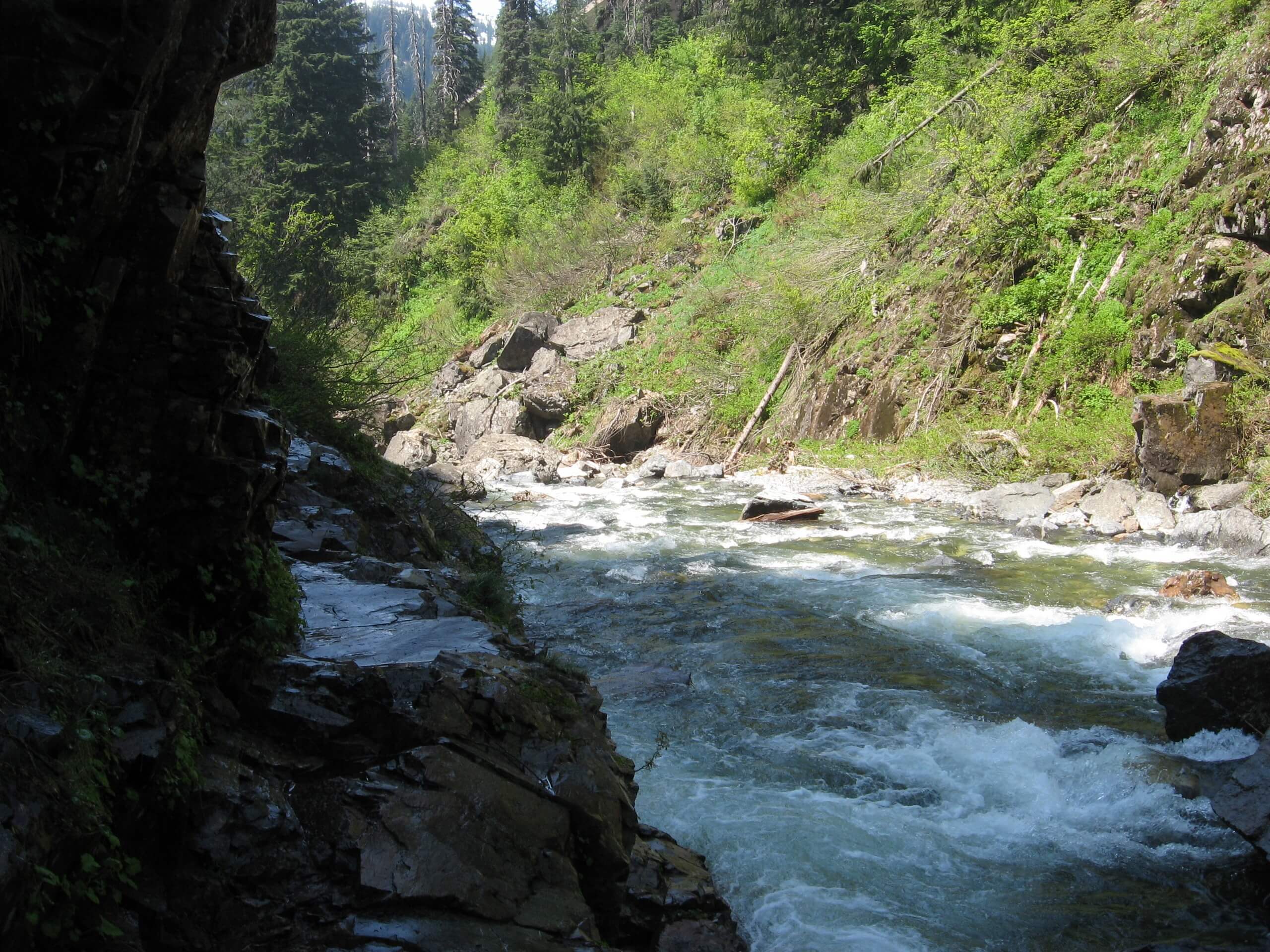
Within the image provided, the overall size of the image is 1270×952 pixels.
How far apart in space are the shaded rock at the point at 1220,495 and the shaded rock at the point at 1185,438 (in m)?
0.26

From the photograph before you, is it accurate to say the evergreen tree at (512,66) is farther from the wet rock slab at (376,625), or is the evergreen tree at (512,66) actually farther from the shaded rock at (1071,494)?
the wet rock slab at (376,625)

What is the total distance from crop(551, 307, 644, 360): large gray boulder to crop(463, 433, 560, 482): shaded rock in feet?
17.8

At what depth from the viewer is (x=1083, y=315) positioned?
17188 mm

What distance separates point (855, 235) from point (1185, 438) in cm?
1217

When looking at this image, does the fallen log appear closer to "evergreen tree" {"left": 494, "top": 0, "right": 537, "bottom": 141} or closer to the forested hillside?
the forested hillside

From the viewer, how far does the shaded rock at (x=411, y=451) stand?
21359mm

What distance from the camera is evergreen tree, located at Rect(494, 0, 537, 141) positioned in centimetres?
5166

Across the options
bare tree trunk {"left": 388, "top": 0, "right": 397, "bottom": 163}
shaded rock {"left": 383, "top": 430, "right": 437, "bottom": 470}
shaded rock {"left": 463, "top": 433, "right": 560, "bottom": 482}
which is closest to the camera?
shaded rock {"left": 383, "top": 430, "right": 437, "bottom": 470}

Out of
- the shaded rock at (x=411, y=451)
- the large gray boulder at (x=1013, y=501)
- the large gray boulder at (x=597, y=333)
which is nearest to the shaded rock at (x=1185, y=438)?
the large gray boulder at (x=1013, y=501)

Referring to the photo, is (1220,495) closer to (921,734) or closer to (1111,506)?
(1111,506)

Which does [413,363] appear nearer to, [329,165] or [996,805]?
[329,165]

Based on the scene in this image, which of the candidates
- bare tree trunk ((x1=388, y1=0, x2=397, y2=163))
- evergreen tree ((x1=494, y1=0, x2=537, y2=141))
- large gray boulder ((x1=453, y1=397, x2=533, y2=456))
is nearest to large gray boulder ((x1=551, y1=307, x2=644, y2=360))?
large gray boulder ((x1=453, y1=397, x2=533, y2=456))

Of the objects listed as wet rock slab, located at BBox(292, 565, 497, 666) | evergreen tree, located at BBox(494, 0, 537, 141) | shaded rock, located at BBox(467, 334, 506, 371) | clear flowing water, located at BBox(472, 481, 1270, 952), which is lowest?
clear flowing water, located at BBox(472, 481, 1270, 952)

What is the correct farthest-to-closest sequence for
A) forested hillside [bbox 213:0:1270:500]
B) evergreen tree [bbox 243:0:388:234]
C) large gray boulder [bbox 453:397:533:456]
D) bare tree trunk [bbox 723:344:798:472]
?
evergreen tree [bbox 243:0:388:234], large gray boulder [bbox 453:397:533:456], bare tree trunk [bbox 723:344:798:472], forested hillside [bbox 213:0:1270:500]
